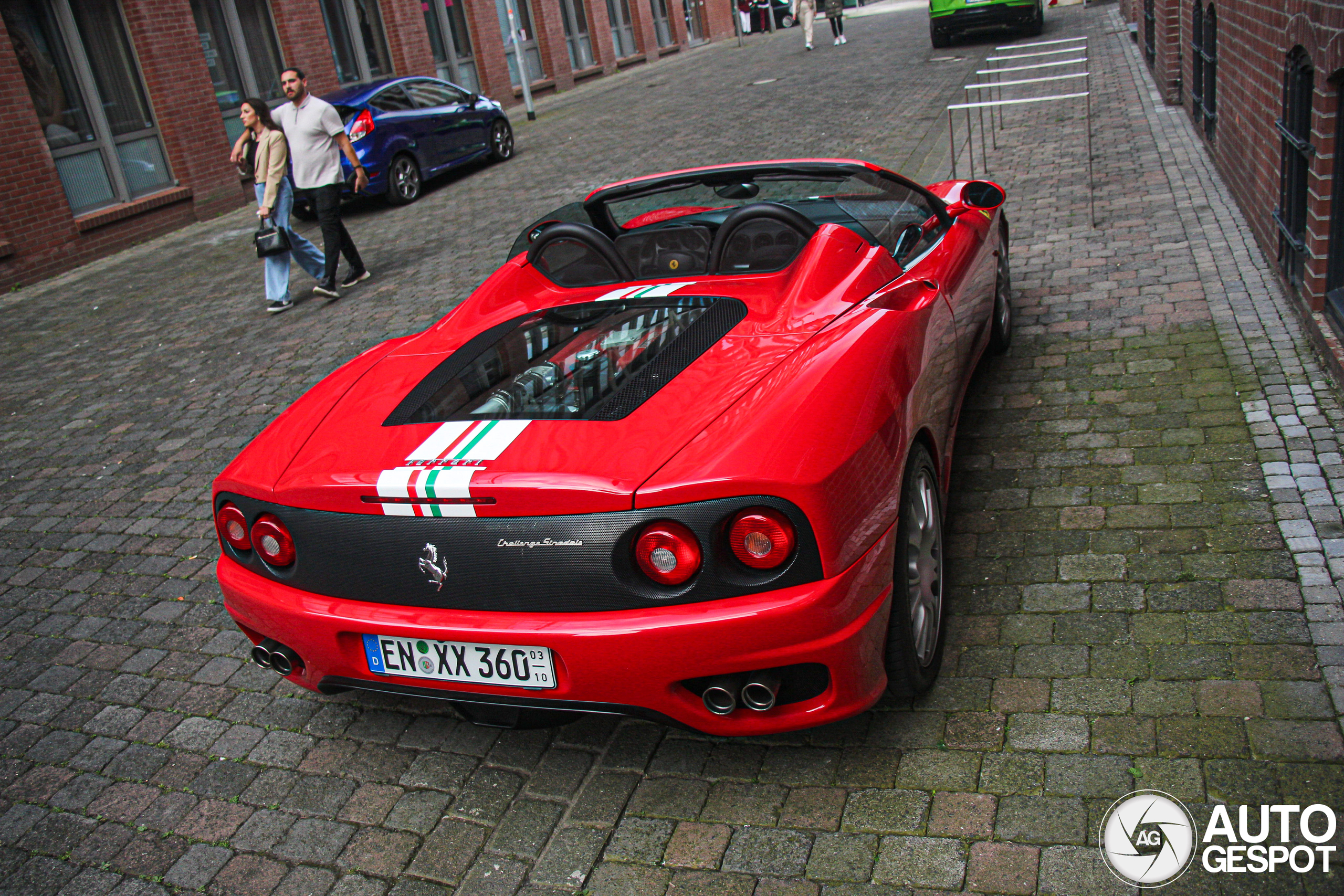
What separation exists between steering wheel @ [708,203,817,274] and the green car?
1853 centimetres

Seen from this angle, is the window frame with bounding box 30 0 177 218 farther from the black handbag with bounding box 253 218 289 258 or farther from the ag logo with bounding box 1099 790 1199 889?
the ag logo with bounding box 1099 790 1199 889

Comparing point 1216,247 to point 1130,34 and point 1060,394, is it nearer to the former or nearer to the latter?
point 1060,394

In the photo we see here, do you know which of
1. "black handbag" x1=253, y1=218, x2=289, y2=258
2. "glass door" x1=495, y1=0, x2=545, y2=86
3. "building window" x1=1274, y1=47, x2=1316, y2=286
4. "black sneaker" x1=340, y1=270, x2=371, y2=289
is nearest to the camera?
"building window" x1=1274, y1=47, x2=1316, y2=286

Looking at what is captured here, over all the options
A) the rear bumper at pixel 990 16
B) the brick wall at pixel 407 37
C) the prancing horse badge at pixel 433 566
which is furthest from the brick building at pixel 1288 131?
the brick wall at pixel 407 37

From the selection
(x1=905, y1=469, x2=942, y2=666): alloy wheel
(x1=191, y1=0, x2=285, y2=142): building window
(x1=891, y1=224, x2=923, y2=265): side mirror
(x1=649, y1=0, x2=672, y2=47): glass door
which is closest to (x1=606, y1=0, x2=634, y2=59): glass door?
(x1=649, y1=0, x2=672, y2=47): glass door

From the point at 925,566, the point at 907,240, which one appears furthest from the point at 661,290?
the point at 925,566

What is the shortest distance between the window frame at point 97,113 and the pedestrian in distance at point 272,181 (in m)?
5.41

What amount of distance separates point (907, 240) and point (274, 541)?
8.28 ft

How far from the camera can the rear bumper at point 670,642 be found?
2.51 meters

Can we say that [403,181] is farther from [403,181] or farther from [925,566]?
[925,566]

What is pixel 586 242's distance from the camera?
402cm

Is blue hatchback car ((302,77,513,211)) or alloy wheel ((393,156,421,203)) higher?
blue hatchback car ((302,77,513,211))

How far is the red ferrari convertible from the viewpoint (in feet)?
8.27

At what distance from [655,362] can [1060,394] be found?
8.57 feet
